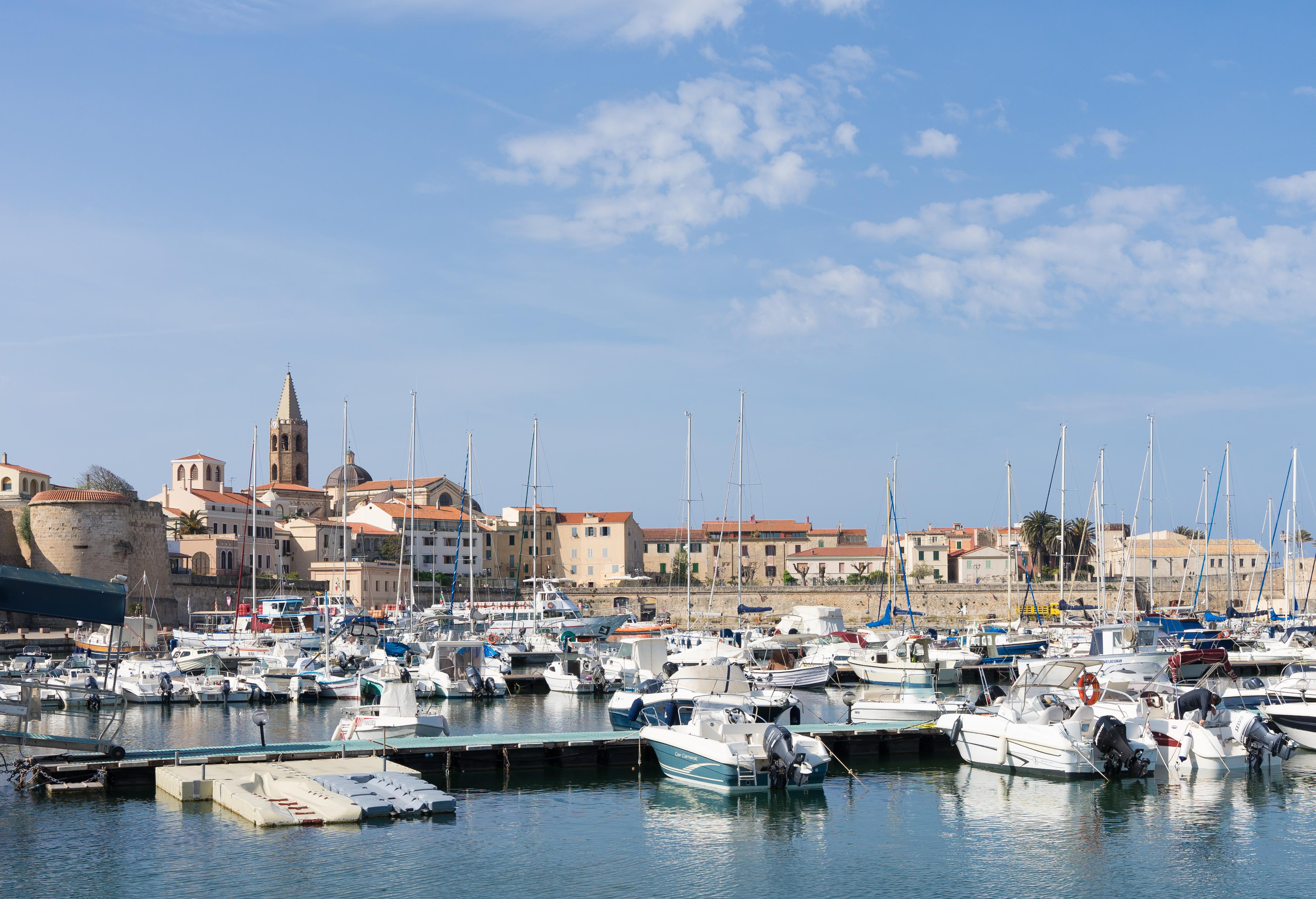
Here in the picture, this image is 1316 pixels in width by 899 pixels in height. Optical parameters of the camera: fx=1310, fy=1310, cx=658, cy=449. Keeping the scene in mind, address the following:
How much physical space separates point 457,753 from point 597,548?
9466cm

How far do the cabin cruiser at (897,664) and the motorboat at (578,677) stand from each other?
9.77m

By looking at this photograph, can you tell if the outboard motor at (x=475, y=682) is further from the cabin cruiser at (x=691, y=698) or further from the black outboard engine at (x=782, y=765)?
the black outboard engine at (x=782, y=765)

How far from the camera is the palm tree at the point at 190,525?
105 meters

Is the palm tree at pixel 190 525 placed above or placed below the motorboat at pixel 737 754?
above

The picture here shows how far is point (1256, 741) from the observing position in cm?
2708

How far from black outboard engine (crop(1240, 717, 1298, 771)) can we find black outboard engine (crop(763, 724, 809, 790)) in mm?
9532

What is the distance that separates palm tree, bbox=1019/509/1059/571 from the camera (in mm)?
109688

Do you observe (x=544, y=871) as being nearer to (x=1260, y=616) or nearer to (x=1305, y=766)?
(x=1305, y=766)

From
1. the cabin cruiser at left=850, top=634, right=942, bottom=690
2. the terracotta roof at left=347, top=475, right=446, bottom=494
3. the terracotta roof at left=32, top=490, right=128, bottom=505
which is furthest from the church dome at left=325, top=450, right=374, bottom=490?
the cabin cruiser at left=850, top=634, right=942, bottom=690

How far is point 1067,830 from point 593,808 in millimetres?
8473

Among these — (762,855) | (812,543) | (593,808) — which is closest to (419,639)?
(593,808)

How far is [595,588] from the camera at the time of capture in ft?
342

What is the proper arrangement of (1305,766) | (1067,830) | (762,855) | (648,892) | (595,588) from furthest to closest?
(595,588), (1305,766), (1067,830), (762,855), (648,892)

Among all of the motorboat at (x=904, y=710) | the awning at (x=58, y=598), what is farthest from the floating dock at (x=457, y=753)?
the awning at (x=58, y=598)
